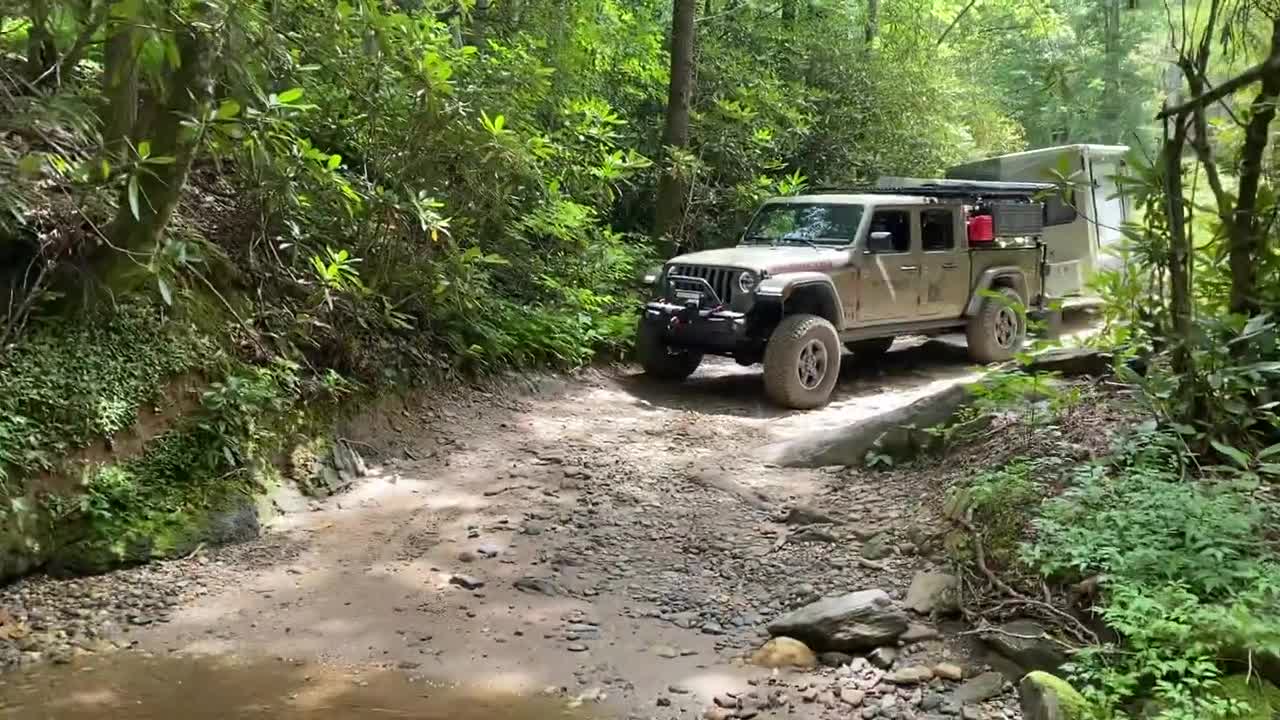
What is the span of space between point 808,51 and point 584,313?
22.6 feet

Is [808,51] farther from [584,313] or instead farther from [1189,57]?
[1189,57]

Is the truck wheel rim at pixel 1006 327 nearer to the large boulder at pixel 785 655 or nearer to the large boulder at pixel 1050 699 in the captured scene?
the large boulder at pixel 785 655

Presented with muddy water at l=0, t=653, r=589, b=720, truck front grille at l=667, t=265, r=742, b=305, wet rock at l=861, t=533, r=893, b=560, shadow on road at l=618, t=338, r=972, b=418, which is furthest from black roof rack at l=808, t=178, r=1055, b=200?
muddy water at l=0, t=653, r=589, b=720

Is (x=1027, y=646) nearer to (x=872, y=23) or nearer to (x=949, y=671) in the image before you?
(x=949, y=671)

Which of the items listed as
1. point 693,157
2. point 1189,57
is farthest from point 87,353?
point 693,157

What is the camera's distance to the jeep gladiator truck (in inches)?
349

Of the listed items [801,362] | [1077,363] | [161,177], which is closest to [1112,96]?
[801,362]

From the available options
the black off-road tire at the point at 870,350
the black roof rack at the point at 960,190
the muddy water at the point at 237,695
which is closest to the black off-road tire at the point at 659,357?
the black off-road tire at the point at 870,350

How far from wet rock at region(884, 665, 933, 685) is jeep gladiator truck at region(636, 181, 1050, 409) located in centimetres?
470

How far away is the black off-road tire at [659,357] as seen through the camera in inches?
372

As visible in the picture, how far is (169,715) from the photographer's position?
12.6 feet

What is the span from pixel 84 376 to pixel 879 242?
22.8 ft

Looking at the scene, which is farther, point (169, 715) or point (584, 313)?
point (584, 313)

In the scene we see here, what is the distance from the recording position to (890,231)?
9.98 m
